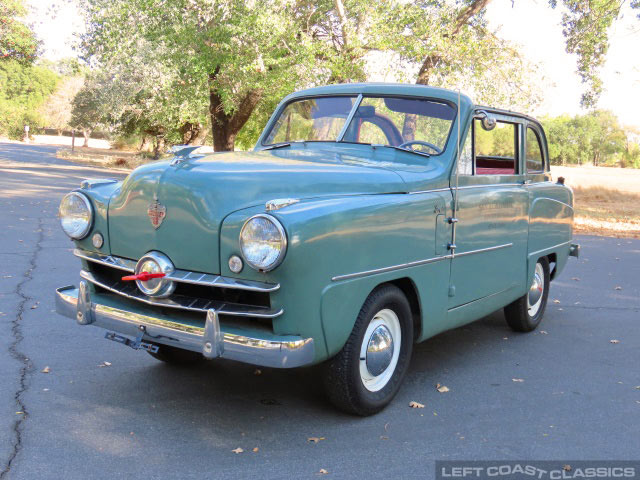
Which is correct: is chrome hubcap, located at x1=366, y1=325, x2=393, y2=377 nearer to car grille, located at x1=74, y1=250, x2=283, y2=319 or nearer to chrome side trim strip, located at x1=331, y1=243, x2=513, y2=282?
chrome side trim strip, located at x1=331, y1=243, x2=513, y2=282

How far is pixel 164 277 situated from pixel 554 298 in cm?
536

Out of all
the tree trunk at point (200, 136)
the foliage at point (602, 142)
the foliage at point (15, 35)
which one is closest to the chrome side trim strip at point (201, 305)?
the foliage at point (15, 35)

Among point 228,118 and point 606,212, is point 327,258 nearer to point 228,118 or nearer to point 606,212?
point 606,212

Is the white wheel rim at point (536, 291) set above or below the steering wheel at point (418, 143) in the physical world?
below

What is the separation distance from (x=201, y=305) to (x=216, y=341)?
0.24m

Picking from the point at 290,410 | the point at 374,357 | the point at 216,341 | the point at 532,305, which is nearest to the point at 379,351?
the point at 374,357

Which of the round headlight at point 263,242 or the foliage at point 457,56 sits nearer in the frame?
the round headlight at point 263,242

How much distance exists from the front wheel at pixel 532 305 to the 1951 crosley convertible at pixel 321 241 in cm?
70

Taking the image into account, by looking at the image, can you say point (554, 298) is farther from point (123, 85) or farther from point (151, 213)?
point (123, 85)

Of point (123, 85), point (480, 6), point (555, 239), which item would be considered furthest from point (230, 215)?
point (123, 85)

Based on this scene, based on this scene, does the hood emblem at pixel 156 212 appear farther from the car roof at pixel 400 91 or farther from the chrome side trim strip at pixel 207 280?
the car roof at pixel 400 91

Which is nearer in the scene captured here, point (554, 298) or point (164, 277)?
point (164, 277)

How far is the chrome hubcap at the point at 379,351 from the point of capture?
3.73 meters

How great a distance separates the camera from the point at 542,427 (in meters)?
3.71
